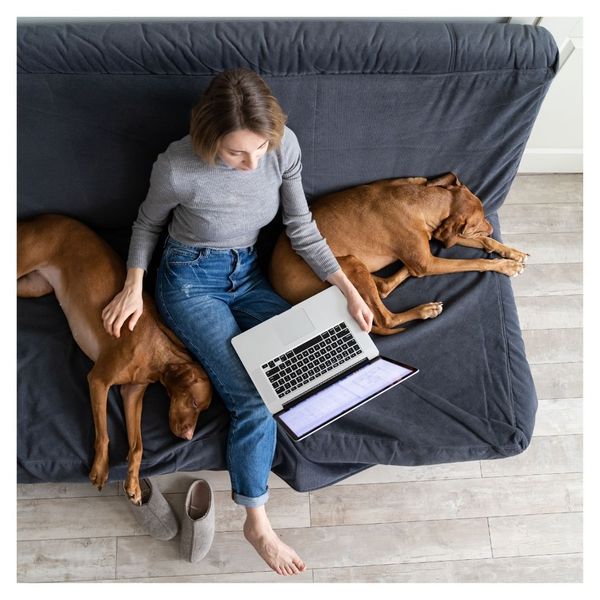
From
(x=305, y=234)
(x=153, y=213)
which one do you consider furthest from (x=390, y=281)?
(x=153, y=213)

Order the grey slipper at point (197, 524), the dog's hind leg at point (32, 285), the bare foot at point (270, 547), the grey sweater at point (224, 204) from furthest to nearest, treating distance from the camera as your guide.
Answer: the grey slipper at point (197, 524) → the dog's hind leg at point (32, 285) → the bare foot at point (270, 547) → the grey sweater at point (224, 204)

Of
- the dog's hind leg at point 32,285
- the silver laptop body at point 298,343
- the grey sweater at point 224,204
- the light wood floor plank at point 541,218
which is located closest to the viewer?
the grey sweater at point 224,204

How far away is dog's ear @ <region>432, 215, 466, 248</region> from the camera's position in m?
2.12

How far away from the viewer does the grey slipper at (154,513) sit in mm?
2172

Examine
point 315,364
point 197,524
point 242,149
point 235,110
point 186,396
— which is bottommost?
point 197,524

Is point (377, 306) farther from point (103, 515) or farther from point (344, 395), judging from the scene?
point (103, 515)

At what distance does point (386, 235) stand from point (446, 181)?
29 cm

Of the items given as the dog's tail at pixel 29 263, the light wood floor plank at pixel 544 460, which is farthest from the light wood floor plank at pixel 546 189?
the dog's tail at pixel 29 263

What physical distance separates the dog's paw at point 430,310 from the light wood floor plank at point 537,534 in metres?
0.90

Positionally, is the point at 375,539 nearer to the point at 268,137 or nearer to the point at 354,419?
the point at 354,419

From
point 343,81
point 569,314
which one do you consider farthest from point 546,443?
point 343,81

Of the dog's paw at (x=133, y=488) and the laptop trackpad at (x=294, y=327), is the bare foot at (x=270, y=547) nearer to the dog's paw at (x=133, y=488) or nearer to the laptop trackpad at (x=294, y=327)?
the dog's paw at (x=133, y=488)

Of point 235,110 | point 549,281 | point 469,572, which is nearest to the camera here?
point 235,110

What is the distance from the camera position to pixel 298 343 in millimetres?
1875
